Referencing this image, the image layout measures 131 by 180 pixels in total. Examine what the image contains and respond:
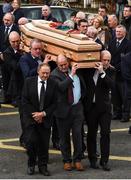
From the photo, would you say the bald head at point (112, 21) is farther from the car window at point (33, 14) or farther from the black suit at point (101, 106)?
the car window at point (33, 14)

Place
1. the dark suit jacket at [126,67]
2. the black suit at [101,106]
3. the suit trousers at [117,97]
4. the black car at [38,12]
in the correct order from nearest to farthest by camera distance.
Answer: the black suit at [101,106]
the dark suit jacket at [126,67]
the suit trousers at [117,97]
the black car at [38,12]

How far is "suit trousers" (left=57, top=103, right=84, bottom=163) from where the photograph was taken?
8.91 metres

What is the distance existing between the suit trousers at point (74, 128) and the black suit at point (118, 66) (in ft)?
11.4

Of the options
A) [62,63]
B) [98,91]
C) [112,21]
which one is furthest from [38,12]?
[62,63]

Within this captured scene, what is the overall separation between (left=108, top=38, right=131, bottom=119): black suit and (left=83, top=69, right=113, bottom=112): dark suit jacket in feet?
10.8

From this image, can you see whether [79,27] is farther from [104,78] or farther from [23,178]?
[23,178]

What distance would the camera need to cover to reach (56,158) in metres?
9.71

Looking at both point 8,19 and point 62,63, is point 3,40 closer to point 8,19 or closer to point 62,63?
point 8,19

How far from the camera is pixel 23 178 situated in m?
8.68

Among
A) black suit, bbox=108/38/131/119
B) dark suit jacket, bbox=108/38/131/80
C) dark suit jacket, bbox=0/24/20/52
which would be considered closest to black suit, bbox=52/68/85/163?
black suit, bbox=108/38/131/119

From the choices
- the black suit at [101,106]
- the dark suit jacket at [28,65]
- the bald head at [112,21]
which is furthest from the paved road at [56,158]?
the bald head at [112,21]

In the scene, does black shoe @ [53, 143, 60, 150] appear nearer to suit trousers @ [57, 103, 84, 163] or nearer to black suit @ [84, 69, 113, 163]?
suit trousers @ [57, 103, 84, 163]

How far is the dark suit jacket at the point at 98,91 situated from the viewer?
896 cm

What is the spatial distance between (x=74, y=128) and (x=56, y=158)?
0.99m
